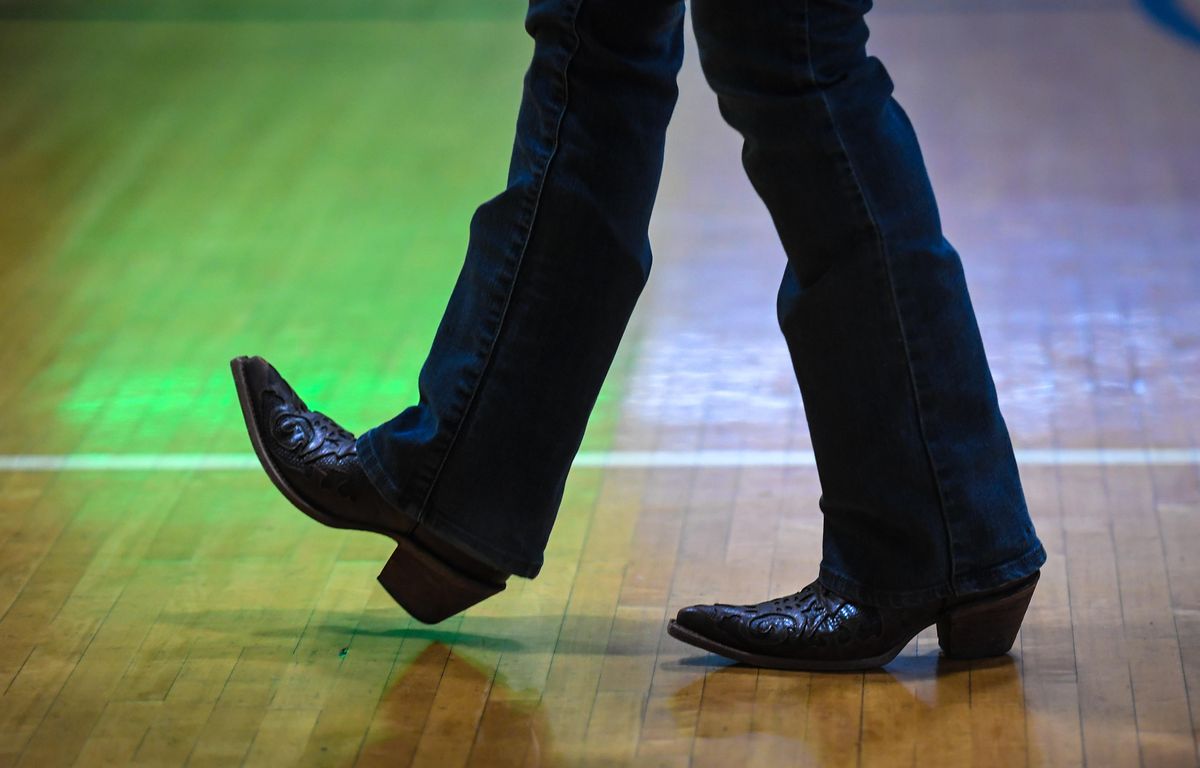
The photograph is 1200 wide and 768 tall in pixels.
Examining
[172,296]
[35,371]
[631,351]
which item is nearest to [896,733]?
[631,351]

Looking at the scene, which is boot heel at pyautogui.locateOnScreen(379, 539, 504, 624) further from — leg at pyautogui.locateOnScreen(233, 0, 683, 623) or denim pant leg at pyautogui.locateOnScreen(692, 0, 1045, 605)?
denim pant leg at pyautogui.locateOnScreen(692, 0, 1045, 605)

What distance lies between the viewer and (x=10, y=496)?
158 cm

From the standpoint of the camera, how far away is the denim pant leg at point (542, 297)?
1.16 m

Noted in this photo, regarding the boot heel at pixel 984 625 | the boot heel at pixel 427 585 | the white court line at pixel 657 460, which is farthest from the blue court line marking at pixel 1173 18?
the boot heel at pixel 427 585

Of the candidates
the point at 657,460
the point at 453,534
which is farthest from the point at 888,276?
the point at 657,460

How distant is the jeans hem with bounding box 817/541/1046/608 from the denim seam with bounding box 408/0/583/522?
1.02 feet

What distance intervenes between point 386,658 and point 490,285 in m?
0.30

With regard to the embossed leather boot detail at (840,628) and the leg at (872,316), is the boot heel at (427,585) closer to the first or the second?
the embossed leather boot detail at (840,628)

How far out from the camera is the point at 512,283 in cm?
118

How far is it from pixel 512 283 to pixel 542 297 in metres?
0.02

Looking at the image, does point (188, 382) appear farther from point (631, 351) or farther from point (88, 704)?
point (88, 704)

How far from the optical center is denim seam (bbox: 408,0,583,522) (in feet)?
A: 3.77

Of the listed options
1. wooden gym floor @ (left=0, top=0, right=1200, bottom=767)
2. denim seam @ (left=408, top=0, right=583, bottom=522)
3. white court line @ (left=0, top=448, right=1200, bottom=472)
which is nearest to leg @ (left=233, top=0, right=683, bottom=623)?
denim seam @ (left=408, top=0, right=583, bottom=522)

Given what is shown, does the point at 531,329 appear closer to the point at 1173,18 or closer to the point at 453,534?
the point at 453,534
